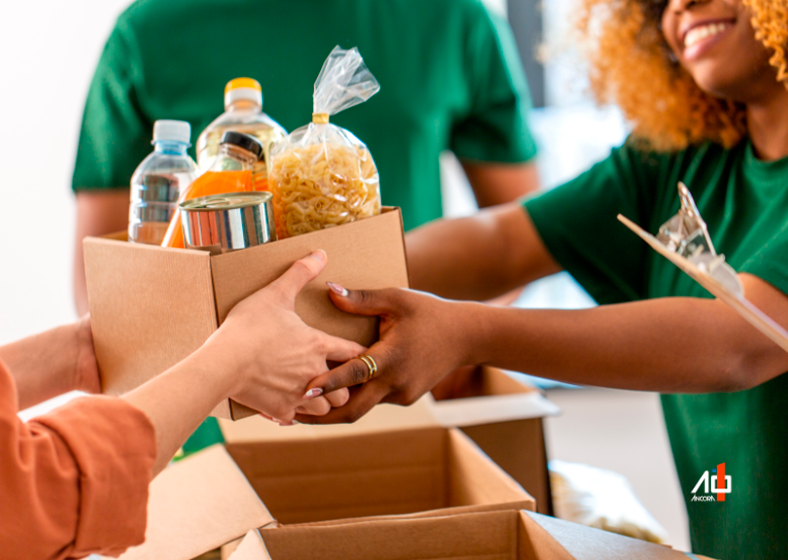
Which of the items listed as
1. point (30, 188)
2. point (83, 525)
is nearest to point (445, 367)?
point (83, 525)

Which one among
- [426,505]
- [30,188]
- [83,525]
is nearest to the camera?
[83,525]

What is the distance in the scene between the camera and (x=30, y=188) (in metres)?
2.73

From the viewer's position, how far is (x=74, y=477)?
1.58ft

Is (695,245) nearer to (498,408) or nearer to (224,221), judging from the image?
(224,221)

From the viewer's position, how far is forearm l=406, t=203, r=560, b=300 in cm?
116

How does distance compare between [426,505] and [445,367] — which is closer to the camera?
[445,367]

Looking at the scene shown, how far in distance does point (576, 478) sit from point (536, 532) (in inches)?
20.5

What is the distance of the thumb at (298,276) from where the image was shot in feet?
2.28

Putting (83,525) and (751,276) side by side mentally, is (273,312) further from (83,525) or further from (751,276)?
(751,276)

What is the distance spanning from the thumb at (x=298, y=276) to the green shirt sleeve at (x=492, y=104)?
3.13 ft

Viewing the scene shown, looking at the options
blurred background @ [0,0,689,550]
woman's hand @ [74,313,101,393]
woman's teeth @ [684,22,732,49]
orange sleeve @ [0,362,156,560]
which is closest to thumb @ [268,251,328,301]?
orange sleeve @ [0,362,156,560]

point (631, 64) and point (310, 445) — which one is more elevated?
point (631, 64)

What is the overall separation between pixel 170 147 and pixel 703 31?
0.76m

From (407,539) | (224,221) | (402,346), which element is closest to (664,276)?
(402,346)
